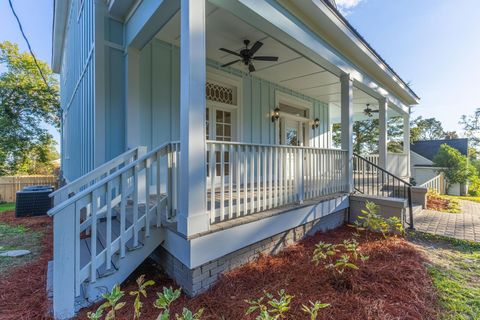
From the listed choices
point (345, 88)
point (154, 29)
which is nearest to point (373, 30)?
point (345, 88)

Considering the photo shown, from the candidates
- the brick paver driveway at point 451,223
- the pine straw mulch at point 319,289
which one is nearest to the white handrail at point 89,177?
the pine straw mulch at point 319,289

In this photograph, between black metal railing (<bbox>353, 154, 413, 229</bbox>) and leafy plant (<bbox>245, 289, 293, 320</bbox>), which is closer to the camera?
leafy plant (<bbox>245, 289, 293, 320</bbox>)

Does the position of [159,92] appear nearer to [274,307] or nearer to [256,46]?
[256,46]

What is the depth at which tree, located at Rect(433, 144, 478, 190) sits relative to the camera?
496 inches

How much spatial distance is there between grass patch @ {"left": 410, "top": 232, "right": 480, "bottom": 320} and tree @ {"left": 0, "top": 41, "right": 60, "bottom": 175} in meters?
18.5

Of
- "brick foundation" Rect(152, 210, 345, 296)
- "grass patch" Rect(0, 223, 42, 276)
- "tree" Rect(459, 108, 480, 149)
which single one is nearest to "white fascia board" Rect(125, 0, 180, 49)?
"brick foundation" Rect(152, 210, 345, 296)

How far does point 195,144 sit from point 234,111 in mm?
3480

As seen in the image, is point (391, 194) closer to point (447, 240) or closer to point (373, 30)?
point (447, 240)

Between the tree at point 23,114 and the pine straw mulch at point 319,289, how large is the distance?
16.0m

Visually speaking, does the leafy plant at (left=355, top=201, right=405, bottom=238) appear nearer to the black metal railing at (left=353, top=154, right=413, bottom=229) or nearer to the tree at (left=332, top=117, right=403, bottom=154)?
the black metal railing at (left=353, top=154, right=413, bottom=229)

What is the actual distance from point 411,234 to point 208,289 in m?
3.71

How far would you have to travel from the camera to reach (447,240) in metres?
3.81

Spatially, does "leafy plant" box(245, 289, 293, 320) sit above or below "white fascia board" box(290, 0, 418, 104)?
below

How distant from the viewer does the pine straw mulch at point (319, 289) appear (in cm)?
198
